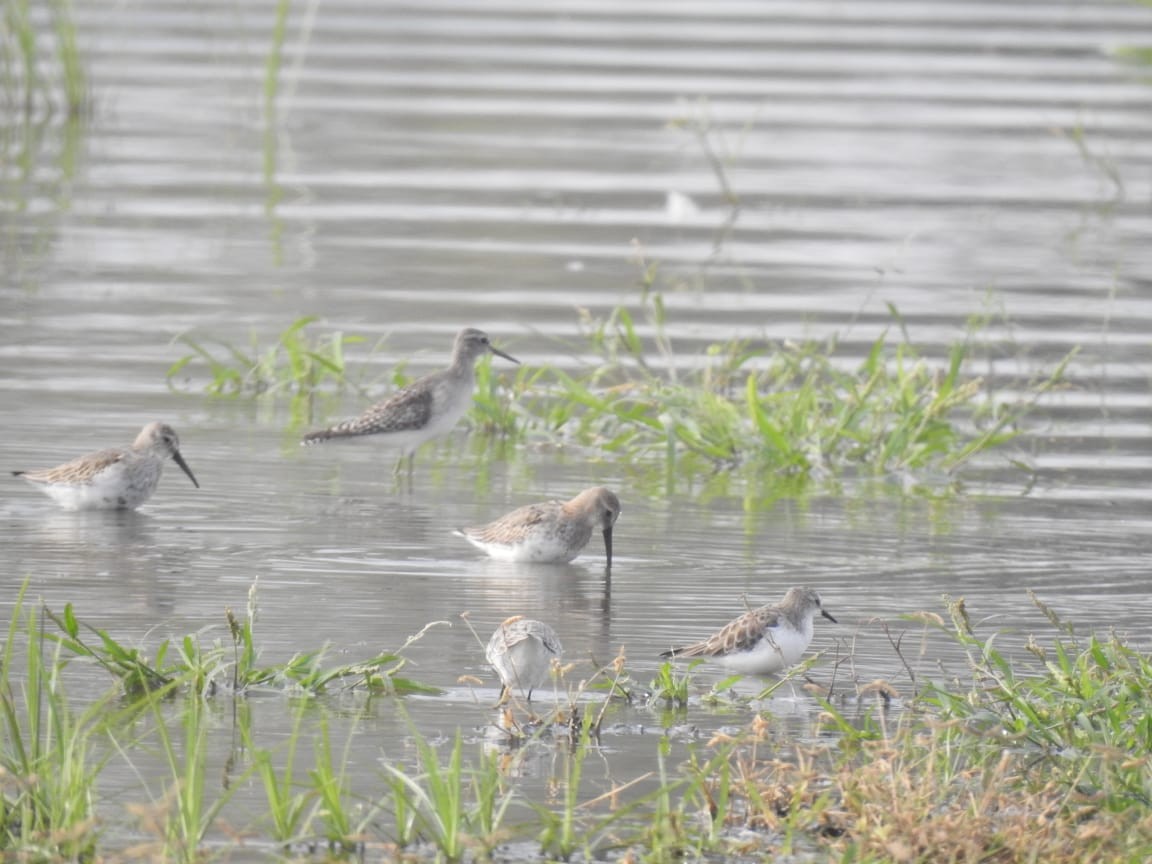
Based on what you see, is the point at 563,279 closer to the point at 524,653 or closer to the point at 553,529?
the point at 553,529

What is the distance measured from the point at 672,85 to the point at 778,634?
741 inches

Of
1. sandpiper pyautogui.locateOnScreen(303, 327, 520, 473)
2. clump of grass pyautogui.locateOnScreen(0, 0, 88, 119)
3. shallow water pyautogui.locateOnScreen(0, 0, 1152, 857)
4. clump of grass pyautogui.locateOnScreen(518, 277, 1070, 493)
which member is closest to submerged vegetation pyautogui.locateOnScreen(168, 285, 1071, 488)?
clump of grass pyautogui.locateOnScreen(518, 277, 1070, 493)

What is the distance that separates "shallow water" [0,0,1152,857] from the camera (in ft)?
31.3

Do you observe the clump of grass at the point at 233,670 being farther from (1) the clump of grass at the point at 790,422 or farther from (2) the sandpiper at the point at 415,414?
(1) the clump of grass at the point at 790,422

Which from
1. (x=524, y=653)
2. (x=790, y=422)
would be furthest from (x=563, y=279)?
(x=524, y=653)

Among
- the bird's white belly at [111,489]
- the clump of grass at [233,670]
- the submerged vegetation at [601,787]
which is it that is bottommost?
the submerged vegetation at [601,787]

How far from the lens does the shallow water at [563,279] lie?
9.53 meters

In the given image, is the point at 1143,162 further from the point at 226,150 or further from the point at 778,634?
the point at 778,634

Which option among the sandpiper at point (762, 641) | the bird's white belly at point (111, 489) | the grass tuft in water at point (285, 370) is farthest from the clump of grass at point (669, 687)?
the grass tuft in water at point (285, 370)

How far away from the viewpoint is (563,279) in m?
17.2

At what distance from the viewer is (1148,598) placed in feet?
31.8

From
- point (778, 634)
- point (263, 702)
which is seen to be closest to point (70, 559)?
point (263, 702)

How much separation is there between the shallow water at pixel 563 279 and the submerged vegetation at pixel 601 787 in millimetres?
190

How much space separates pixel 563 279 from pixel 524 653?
9722 millimetres
